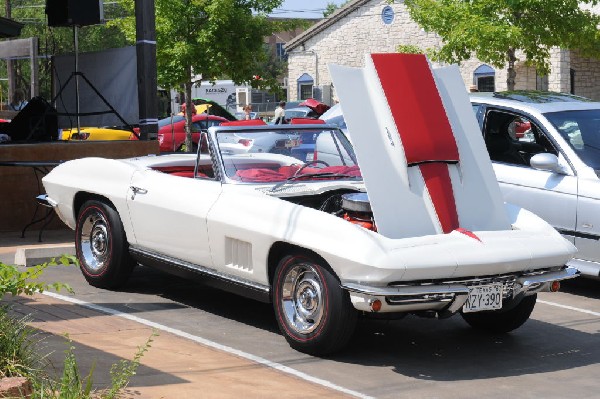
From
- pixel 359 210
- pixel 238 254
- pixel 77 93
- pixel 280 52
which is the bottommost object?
pixel 238 254

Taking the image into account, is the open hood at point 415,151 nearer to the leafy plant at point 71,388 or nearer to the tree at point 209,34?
the leafy plant at point 71,388

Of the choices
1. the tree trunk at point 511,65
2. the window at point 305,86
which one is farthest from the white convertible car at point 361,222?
the window at point 305,86

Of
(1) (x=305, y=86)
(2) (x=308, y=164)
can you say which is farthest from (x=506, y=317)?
(1) (x=305, y=86)

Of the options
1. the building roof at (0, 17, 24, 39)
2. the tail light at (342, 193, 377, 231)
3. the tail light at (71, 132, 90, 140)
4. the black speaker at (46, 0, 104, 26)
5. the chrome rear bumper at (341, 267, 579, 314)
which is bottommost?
the chrome rear bumper at (341, 267, 579, 314)

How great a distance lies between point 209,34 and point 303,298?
64.7 feet

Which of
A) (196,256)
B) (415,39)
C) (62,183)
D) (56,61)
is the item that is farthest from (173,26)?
(415,39)

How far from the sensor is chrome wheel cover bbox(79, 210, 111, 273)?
30.6 feet

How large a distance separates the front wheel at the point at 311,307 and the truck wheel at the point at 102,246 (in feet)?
6.80

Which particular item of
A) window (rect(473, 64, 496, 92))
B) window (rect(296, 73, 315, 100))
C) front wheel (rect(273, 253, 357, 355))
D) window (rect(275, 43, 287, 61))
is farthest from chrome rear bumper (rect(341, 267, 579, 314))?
window (rect(275, 43, 287, 61))

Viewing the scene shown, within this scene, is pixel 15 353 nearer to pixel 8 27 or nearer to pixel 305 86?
pixel 8 27

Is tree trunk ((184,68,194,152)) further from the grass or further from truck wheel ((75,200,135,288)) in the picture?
the grass

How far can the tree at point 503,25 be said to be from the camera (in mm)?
21797

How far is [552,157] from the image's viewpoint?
390 inches

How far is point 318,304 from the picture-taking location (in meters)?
7.26
